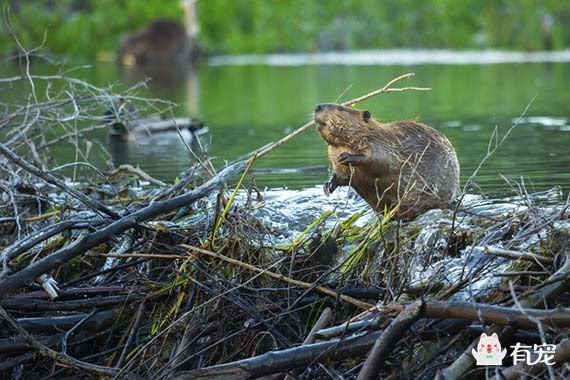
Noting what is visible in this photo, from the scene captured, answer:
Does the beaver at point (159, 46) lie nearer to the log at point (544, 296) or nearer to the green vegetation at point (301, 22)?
the green vegetation at point (301, 22)

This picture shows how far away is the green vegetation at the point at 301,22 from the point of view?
107 ft

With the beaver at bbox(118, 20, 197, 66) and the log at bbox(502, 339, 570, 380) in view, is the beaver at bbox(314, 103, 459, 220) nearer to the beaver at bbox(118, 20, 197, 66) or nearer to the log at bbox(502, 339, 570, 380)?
the log at bbox(502, 339, 570, 380)

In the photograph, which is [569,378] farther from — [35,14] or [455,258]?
[35,14]

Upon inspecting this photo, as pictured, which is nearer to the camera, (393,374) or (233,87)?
(393,374)

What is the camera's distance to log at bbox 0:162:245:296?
4727mm

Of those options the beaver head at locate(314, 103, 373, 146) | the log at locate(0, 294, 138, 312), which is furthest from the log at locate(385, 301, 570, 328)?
the beaver head at locate(314, 103, 373, 146)

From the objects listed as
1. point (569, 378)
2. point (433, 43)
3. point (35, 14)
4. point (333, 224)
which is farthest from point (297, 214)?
point (35, 14)

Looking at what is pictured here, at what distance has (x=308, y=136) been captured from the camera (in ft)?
37.9

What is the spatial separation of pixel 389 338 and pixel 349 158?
1.59 meters

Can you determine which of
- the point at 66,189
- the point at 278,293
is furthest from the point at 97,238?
the point at 278,293

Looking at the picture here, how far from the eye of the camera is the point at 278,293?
4.82 m

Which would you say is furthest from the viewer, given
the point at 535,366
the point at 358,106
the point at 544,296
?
the point at 358,106

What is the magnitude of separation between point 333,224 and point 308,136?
604 centimetres

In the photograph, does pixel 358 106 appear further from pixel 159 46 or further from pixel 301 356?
pixel 159 46
